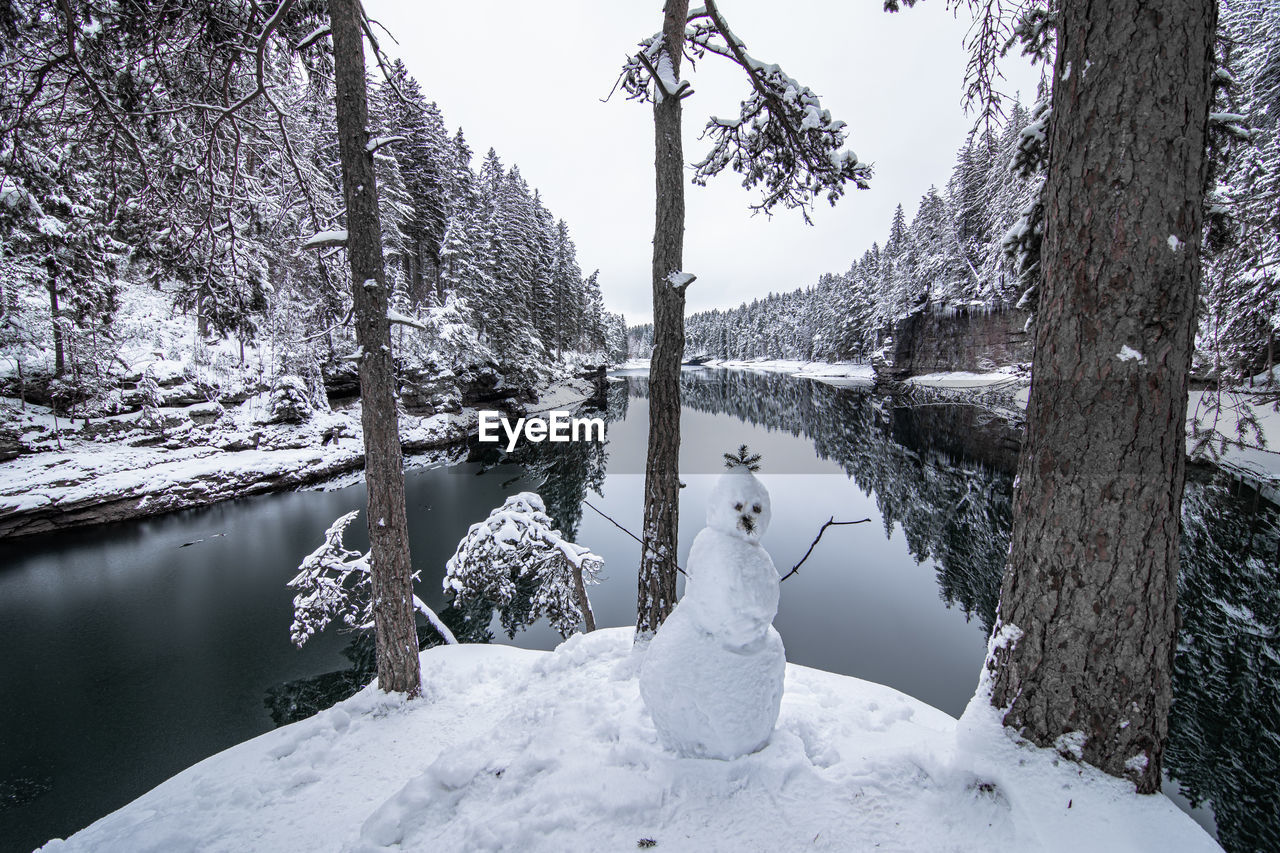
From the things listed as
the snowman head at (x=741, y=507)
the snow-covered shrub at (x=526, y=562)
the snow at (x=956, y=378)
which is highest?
the snow at (x=956, y=378)

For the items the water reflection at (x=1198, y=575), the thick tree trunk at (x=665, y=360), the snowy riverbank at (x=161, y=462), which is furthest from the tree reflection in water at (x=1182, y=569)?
the snowy riverbank at (x=161, y=462)

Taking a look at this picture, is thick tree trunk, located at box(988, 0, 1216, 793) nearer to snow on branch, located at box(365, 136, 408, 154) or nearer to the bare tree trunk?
snow on branch, located at box(365, 136, 408, 154)

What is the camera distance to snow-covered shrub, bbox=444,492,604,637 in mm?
7230

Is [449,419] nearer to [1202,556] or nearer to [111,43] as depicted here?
[111,43]

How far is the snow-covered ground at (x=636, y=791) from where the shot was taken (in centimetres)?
199

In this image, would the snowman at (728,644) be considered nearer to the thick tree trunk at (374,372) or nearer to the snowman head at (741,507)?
the snowman head at (741,507)

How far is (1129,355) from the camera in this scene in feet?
6.32

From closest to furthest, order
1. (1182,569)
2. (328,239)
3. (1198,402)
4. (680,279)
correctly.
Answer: (328,239) → (680,279) → (1198,402) → (1182,569)

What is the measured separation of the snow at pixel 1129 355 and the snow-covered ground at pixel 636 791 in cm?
177

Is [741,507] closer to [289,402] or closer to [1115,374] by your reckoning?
[1115,374]

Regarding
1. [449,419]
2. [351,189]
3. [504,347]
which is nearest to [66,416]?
[449,419]

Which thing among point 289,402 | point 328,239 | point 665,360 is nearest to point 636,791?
point 665,360

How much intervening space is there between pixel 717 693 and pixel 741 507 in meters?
1.07

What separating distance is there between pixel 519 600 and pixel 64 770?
6.57 metres
